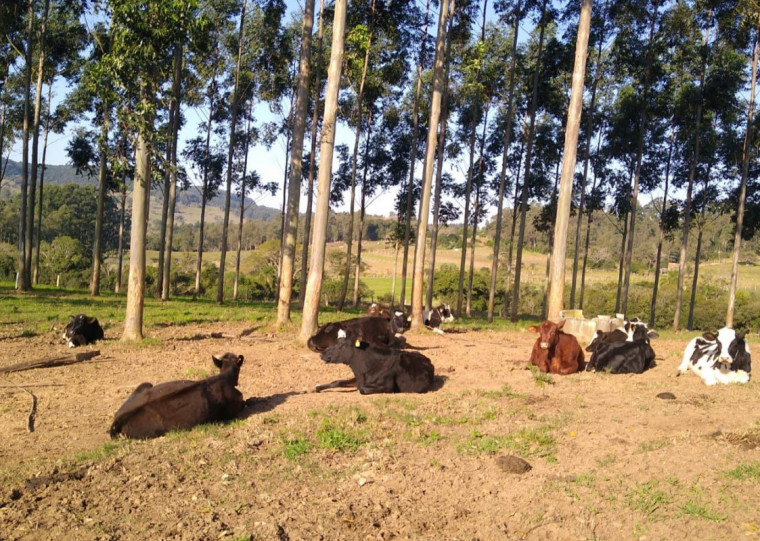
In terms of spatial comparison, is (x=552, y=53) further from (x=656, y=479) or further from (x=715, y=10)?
(x=656, y=479)

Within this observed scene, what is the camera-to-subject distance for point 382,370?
26.9 ft

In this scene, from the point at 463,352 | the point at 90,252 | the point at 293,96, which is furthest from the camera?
the point at 90,252

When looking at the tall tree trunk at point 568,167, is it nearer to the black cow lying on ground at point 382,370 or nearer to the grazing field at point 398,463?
the grazing field at point 398,463

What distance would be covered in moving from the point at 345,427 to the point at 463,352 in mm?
5930

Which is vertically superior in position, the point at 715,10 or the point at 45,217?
the point at 715,10

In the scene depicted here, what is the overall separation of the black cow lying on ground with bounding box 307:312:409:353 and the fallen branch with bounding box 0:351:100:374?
4.04 m

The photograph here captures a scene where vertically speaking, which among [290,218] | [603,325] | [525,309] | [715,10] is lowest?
[525,309]

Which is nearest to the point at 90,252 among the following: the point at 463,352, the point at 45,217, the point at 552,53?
the point at 45,217

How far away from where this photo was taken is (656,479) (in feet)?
16.6

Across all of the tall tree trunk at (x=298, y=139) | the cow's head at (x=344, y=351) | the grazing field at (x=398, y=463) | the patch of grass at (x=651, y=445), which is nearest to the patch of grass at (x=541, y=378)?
the grazing field at (x=398, y=463)

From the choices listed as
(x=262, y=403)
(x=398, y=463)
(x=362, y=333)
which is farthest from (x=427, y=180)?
(x=398, y=463)

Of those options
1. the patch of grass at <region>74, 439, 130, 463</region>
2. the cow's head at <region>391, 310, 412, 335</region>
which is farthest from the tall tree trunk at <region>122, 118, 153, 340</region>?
the patch of grass at <region>74, 439, 130, 463</region>

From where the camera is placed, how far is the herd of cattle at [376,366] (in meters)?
6.37

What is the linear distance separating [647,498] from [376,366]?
4.19m
